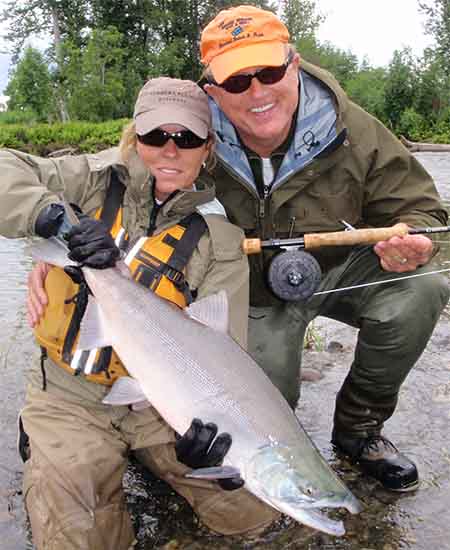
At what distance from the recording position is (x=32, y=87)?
3459 centimetres

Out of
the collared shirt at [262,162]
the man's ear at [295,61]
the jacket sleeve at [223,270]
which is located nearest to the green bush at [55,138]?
the collared shirt at [262,162]

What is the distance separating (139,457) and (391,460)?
4.38 ft

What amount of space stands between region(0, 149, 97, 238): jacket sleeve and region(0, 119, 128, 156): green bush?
1705 cm

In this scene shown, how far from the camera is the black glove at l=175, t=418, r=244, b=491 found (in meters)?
2.48

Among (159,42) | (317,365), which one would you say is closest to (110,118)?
(159,42)

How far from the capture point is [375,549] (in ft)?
9.95

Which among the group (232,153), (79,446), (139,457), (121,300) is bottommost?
(139,457)

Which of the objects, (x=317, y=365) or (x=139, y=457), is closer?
(x=139, y=457)

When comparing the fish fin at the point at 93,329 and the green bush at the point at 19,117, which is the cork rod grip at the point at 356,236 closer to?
the fish fin at the point at 93,329

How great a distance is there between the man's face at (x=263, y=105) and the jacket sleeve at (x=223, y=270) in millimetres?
654

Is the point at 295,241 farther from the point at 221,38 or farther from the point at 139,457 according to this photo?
the point at 139,457

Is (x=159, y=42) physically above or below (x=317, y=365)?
above

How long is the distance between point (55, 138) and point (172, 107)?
A: 19.8 m

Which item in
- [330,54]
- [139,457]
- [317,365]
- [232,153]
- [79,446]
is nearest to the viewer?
[79,446]
